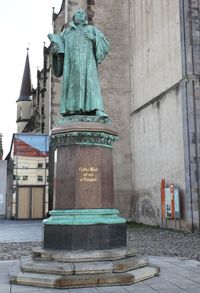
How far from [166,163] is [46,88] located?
1937 centimetres

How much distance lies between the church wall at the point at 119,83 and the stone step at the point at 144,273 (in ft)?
61.7

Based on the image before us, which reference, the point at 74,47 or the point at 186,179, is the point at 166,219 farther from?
the point at 74,47

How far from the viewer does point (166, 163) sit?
814 inches

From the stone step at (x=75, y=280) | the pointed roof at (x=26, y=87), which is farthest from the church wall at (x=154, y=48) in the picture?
the pointed roof at (x=26, y=87)

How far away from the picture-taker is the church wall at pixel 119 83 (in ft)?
85.5

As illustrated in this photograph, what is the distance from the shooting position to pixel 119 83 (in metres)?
26.9

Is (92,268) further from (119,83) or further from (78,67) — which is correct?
(119,83)

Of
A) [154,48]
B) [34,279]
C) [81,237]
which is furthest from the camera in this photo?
[154,48]

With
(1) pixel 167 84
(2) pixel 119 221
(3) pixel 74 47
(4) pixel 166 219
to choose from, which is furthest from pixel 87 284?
(1) pixel 167 84

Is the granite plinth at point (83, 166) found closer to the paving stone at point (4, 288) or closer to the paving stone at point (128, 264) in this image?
the paving stone at point (128, 264)

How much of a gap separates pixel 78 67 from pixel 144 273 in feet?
12.8

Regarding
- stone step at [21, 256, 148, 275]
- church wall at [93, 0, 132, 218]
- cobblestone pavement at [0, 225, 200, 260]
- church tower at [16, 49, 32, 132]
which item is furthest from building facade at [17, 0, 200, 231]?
church tower at [16, 49, 32, 132]

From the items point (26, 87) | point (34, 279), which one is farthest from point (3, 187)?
point (26, 87)

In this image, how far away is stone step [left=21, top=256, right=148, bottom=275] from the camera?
20.6 feet
